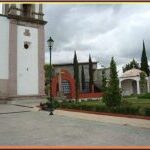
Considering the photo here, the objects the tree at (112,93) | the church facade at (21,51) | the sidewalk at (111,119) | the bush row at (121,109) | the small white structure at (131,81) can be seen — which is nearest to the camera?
the sidewalk at (111,119)

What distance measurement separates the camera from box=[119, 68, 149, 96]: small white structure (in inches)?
1994

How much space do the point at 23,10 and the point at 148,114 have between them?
23037 millimetres

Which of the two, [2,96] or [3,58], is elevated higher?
[3,58]

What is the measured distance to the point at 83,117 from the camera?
1730 cm

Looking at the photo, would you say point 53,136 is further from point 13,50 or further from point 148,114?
point 13,50

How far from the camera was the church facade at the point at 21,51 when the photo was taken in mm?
32656

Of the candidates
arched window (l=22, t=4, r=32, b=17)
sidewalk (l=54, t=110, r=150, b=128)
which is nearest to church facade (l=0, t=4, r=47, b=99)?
arched window (l=22, t=4, r=32, b=17)

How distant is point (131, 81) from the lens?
177 ft

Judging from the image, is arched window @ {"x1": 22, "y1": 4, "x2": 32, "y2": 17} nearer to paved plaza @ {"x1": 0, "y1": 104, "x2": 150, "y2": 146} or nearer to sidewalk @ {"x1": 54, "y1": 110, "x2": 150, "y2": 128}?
sidewalk @ {"x1": 54, "y1": 110, "x2": 150, "y2": 128}

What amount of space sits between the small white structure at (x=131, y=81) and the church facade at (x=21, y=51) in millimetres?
19840

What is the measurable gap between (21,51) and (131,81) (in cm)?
2502

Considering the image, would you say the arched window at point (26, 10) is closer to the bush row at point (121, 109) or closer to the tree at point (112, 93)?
the bush row at point (121, 109)

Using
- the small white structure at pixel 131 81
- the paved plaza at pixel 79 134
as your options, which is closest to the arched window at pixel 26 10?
the small white structure at pixel 131 81

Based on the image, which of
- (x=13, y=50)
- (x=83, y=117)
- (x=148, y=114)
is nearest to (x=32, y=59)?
(x=13, y=50)
